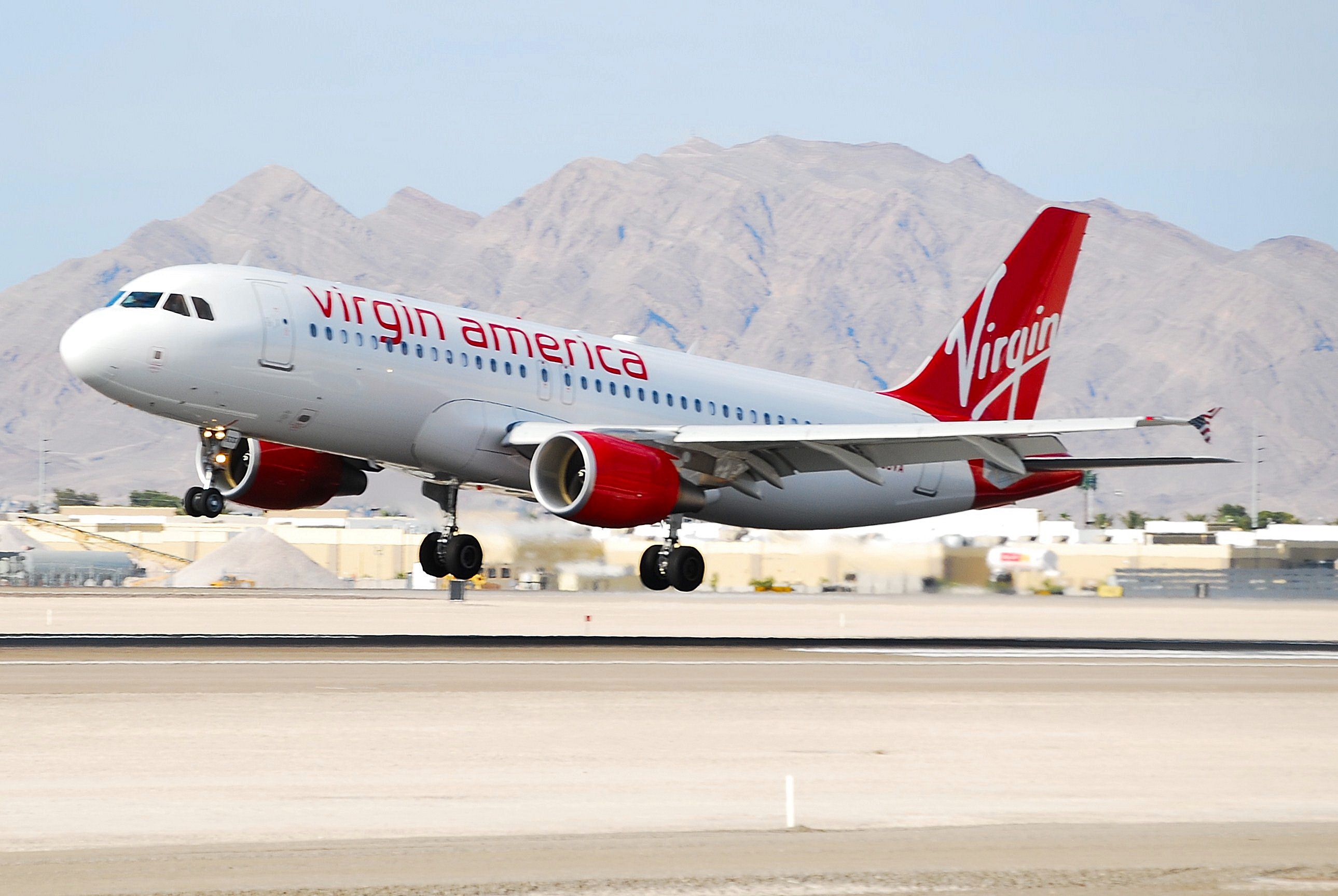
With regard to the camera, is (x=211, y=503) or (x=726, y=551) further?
(x=726, y=551)

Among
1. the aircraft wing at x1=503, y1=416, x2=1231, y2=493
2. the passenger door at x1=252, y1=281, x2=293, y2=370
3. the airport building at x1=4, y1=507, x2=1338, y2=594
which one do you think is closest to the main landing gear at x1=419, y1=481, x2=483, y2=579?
the airport building at x1=4, y1=507, x2=1338, y2=594

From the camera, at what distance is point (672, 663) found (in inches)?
1214

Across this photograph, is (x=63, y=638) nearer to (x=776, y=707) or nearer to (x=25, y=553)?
(x=776, y=707)

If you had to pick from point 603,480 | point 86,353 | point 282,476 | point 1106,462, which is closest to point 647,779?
point 603,480

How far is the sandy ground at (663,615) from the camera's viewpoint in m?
49.3

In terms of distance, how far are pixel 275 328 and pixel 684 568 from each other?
421 inches

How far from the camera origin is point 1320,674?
31062 millimetres

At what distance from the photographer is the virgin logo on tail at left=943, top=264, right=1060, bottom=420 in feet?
148

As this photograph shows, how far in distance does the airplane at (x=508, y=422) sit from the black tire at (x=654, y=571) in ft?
0.17

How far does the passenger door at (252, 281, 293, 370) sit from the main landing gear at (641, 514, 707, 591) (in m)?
9.50

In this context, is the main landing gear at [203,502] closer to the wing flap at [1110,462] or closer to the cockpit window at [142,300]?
the cockpit window at [142,300]

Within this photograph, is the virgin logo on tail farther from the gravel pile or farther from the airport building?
the gravel pile

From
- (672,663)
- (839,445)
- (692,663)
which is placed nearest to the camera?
(672,663)

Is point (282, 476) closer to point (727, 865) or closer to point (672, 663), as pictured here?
point (672, 663)
